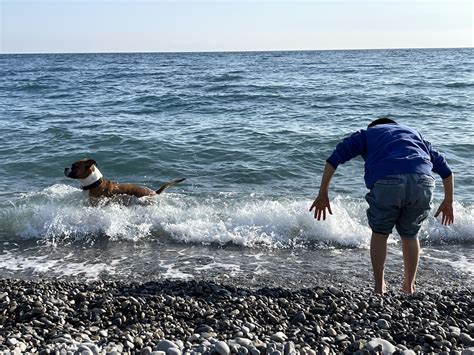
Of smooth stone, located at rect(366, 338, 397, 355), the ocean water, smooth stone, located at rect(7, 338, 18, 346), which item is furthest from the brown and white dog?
smooth stone, located at rect(366, 338, 397, 355)

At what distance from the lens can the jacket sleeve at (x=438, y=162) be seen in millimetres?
4654

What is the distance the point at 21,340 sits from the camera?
3.58m

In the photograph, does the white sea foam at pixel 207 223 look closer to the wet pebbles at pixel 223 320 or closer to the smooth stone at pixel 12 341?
the wet pebbles at pixel 223 320

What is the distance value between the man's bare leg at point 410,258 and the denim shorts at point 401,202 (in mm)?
85

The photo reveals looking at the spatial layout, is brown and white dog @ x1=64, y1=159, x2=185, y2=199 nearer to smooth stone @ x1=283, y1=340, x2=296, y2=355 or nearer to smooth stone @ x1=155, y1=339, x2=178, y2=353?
smooth stone @ x1=155, y1=339, x2=178, y2=353

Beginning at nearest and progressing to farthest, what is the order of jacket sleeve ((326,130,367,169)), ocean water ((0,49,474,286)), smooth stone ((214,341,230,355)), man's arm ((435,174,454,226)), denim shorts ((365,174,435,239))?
smooth stone ((214,341,230,355)) → denim shorts ((365,174,435,239)) → jacket sleeve ((326,130,367,169)) → man's arm ((435,174,454,226)) → ocean water ((0,49,474,286))

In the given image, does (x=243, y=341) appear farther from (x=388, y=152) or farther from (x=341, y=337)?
(x=388, y=152)

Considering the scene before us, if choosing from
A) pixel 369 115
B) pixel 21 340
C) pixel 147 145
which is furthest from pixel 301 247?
pixel 369 115

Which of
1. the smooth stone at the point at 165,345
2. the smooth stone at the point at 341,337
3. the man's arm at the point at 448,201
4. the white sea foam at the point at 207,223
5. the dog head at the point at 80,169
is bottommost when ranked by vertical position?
the white sea foam at the point at 207,223

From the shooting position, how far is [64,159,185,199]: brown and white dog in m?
8.01

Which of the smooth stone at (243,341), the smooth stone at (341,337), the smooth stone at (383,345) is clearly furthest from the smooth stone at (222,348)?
the smooth stone at (383,345)

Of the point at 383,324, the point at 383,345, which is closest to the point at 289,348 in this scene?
the point at 383,345

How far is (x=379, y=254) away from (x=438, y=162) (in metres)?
1.01

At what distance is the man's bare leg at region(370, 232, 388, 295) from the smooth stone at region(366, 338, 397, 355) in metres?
1.26
